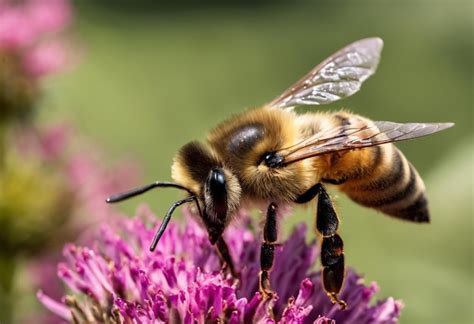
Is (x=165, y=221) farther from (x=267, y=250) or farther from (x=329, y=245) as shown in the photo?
(x=329, y=245)

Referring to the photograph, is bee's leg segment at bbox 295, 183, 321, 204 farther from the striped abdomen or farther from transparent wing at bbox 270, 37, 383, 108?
transparent wing at bbox 270, 37, 383, 108

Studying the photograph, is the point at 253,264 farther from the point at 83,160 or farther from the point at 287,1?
the point at 287,1

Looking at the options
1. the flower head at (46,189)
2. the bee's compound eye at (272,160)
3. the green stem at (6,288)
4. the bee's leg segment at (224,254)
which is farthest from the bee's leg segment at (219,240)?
the flower head at (46,189)

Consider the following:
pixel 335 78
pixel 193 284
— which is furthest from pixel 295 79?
pixel 193 284

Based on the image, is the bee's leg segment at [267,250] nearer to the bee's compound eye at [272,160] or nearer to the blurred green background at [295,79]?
the bee's compound eye at [272,160]

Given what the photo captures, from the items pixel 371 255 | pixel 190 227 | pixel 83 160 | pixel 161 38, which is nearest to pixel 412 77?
pixel 161 38

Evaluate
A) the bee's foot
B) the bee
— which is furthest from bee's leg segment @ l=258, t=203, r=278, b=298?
the bee's foot
